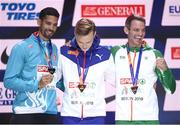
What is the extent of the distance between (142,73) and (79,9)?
4.94ft

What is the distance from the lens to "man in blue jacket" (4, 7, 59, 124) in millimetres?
3234

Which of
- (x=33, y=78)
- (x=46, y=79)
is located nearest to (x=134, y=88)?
(x=46, y=79)

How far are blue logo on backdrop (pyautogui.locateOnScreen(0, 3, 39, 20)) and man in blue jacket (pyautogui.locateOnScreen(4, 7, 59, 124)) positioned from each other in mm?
1146

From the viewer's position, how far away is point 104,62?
10.5 ft

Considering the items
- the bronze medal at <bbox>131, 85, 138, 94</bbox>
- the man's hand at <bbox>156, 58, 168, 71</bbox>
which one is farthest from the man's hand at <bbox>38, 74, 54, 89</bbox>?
the man's hand at <bbox>156, 58, 168, 71</bbox>

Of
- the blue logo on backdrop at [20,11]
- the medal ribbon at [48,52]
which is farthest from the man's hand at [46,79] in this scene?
the blue logo on backdrop at [20,11]

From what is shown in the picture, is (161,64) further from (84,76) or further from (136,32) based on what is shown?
(84,76)

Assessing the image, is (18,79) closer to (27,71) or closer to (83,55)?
(27,71)

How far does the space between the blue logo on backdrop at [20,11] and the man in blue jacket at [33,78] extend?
3.76 ft

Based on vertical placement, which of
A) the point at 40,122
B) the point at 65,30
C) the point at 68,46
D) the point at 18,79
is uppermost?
the point at 65,30

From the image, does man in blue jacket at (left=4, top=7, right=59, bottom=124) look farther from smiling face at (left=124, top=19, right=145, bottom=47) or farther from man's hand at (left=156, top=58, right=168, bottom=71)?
man's hand at (left=156, top=58, right=168, bottom=71)

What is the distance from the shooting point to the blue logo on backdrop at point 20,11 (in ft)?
14.6

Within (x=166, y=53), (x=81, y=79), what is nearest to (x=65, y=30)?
(x=166, y=53)

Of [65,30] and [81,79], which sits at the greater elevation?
[65,30]
